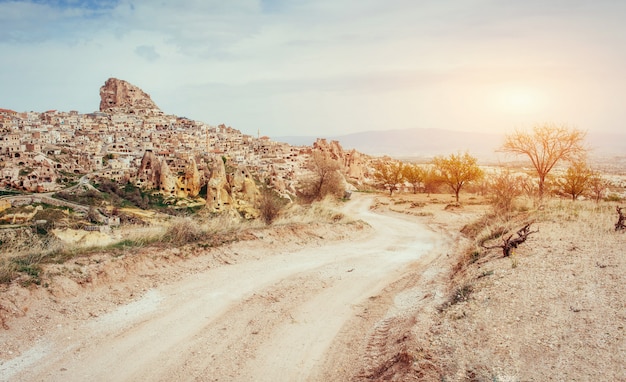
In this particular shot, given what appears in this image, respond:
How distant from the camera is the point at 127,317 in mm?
7242

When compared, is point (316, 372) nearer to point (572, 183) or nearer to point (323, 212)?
point (323, 212)

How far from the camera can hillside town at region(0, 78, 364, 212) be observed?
5744cm

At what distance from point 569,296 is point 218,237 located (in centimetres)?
884

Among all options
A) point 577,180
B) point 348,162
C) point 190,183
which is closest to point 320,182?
point 577,180

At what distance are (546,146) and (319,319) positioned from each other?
23.7 meters

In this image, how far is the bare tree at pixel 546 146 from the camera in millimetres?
24609

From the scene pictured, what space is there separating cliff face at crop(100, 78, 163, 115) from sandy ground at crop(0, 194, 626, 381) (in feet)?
507

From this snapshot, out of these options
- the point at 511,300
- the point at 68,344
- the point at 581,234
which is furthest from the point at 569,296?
the point at 68,344

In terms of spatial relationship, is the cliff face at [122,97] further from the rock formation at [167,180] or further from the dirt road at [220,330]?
the dirt road at [220,330]

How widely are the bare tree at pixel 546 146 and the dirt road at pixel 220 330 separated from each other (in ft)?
62.6

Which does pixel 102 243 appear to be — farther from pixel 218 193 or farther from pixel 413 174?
pixel 218 193

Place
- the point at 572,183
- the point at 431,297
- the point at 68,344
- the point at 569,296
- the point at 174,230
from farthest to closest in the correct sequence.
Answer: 1. the point at 572,183
2. the point at 174,230
3. the point at 431,297
4. the point at 569,296
5. the point at 68,344

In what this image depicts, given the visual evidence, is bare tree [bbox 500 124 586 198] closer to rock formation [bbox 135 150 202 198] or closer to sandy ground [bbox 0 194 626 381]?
sandy ground [bbox 0 194 626 381]

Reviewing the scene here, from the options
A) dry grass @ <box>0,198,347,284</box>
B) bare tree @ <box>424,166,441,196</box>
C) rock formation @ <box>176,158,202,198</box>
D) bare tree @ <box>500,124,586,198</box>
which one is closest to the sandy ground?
dry grass @ <box>0,198,347,284</box>
